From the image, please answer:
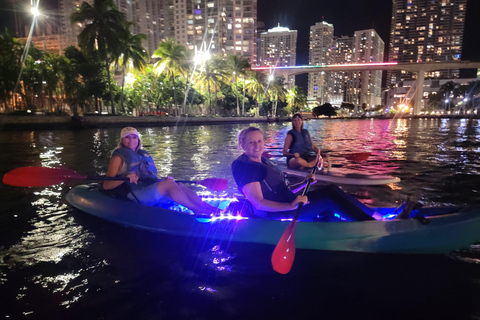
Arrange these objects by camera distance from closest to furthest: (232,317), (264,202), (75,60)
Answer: (232,317)
(264,202)
(75,60)

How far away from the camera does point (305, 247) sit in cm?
374

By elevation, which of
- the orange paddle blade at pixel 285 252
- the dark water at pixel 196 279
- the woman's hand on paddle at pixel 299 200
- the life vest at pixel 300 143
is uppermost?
the life vest at pixel 300 143

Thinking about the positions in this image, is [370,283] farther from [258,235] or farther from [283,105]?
[283,105]

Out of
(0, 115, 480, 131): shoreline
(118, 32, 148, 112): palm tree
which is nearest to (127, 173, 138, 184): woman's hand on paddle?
(0, 115, 480, 131): shoreline

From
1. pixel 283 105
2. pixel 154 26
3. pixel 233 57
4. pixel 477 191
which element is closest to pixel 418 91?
pixel 283 105

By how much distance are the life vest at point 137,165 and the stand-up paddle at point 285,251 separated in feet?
7.85

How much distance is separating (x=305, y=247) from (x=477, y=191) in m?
5.22

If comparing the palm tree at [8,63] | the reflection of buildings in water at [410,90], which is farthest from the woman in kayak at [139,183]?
the reflection of buildings in water at [410,90]

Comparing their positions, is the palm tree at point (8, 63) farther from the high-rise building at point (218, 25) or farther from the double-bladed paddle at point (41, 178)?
the high-rise building at point (218, 25)

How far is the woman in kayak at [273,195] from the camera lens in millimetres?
3500

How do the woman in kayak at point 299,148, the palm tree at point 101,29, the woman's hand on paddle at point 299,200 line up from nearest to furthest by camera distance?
the woman's hand on paddle at point 299,200
the woman in kayak at point 299,148
the palm tree at point 101,29

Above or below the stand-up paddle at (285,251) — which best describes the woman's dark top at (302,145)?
above

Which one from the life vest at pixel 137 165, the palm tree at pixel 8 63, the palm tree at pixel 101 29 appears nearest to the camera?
the life vest at pixel 137 165

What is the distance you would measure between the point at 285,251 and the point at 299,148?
14.8 ft
